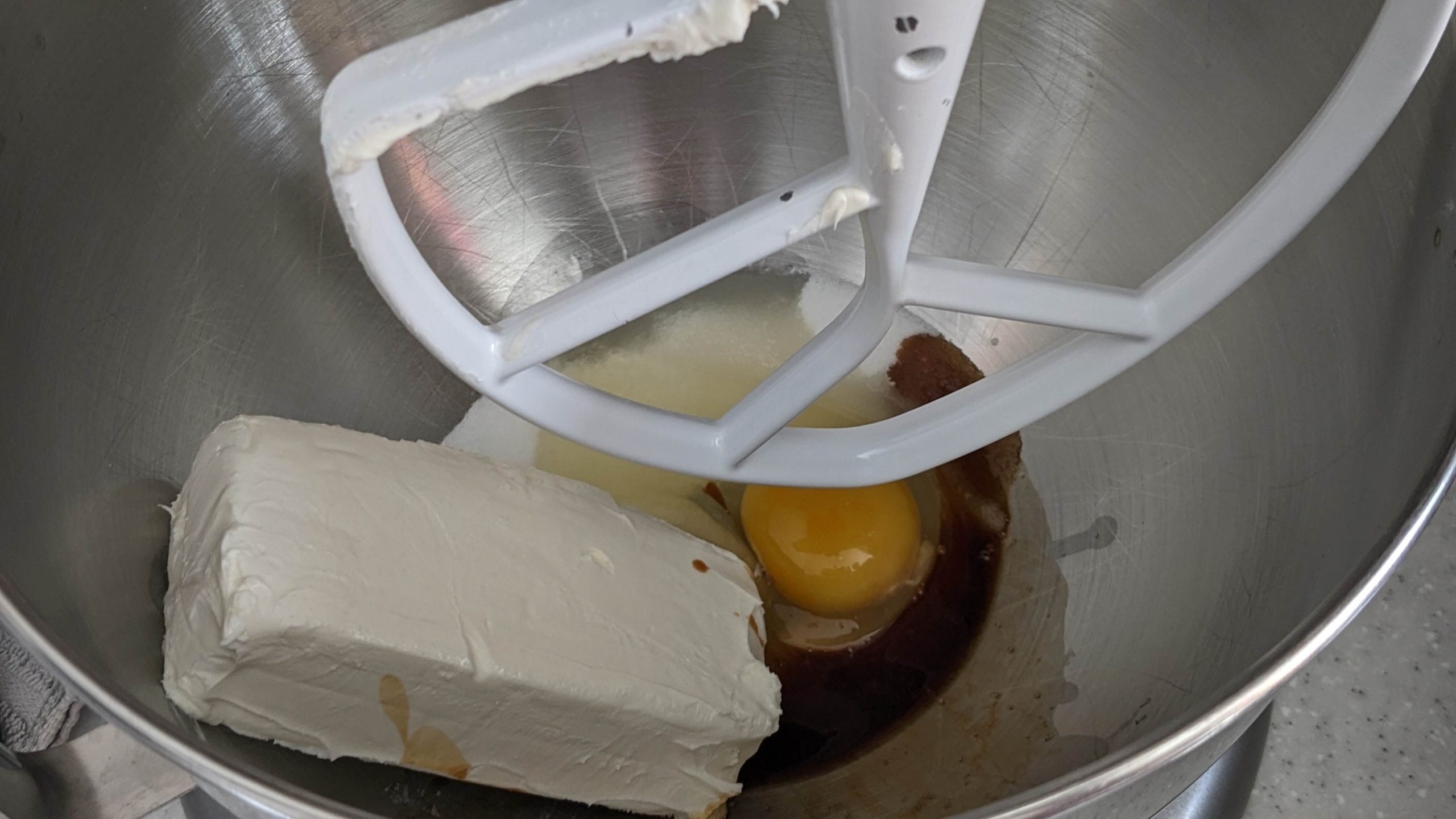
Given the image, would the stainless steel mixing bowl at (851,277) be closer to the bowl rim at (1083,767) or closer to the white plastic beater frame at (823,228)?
the bowl rim at (1083,767)

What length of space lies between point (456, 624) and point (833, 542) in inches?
11.2

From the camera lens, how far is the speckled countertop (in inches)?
28.2

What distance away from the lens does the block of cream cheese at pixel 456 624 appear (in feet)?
1.65

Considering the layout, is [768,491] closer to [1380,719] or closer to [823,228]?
[823,228]

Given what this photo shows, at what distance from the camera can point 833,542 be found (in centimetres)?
73

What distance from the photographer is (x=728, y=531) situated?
773 millimetres

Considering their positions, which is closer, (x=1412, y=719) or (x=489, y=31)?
(x=489, y=31)

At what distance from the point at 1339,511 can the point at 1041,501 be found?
9.4 inches

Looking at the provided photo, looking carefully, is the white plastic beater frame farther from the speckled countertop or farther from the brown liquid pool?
the speckled countertop

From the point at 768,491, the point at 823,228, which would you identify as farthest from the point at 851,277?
the point at 823,228

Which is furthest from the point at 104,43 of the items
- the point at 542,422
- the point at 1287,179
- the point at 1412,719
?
the point at 1412,719

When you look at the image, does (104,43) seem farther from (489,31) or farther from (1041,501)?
(1041,501)

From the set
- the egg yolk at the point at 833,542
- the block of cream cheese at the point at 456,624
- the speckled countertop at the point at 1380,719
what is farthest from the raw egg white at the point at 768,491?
the speckled countertop at the point at 1380,719

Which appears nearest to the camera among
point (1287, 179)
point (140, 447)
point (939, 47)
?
point (939, 47)
